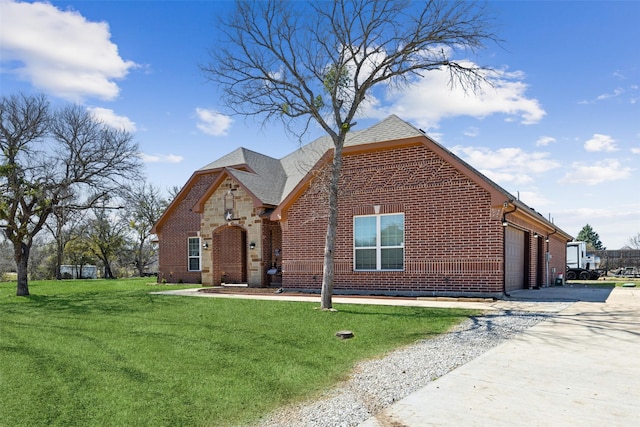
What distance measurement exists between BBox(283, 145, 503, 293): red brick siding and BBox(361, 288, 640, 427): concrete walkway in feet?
18.8

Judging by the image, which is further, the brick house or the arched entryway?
the arched entryway

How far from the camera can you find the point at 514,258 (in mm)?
16297

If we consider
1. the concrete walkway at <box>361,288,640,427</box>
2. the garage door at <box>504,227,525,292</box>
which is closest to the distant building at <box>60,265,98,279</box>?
the garage door at <box>504,227,525,292</box>

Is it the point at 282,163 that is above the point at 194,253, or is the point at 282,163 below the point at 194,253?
above

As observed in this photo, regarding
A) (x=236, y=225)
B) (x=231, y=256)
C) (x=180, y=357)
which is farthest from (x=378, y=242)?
(x=180, y=357)

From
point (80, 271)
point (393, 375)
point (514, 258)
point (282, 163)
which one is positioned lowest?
point (80, 271)

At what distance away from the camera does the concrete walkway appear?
4.12 meters

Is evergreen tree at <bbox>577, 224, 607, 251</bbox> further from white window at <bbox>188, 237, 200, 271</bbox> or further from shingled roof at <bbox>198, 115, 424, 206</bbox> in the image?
white window at <bbox>188, 237, 200, 271</bbox>

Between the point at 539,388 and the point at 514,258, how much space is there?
12223 mm

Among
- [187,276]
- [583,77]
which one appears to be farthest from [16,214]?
[583,77]

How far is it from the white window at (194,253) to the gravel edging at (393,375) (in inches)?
700

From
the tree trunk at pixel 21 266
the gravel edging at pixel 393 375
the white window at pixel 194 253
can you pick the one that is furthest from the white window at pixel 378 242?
the tree trunk at pixel 21 266

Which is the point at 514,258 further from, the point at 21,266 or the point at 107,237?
the point at 107,237

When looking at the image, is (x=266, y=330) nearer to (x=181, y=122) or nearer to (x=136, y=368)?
(x=136, y=368)
